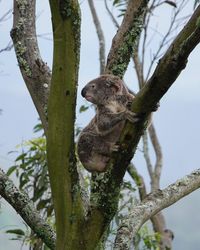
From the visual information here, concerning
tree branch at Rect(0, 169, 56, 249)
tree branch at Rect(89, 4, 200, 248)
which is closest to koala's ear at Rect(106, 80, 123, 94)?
tree branch at Rect(89, 4, 200, 248)

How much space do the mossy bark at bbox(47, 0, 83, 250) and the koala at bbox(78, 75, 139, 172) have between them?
1.36 ft

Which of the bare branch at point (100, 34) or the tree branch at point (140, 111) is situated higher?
the bare branch at point (100, 34)

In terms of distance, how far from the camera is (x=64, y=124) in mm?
3223

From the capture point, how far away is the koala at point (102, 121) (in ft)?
12.7

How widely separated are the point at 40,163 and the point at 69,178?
2.51 metres

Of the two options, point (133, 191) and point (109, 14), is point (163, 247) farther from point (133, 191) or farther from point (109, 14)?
point (109, 14)

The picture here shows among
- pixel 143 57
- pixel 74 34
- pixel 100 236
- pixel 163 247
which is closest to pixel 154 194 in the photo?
pixel 100 236

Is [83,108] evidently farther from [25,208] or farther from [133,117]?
[133,117]

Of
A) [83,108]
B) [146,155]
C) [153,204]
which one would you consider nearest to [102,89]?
[153,204]

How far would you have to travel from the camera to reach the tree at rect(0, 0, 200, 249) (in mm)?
2830

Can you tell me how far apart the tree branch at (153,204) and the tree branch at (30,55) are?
727mm

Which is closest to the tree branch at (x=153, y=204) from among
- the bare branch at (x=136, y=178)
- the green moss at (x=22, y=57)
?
the green moss at (x=22, y=57)

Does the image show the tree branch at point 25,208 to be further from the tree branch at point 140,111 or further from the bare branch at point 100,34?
the bare branch at point 100,34

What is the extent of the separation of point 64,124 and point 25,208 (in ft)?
2.67
